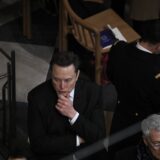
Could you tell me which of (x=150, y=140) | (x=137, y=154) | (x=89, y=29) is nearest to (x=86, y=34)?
(x=89, y=29)

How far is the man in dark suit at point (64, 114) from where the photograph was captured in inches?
137

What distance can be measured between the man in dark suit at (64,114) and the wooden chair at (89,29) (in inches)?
52.9

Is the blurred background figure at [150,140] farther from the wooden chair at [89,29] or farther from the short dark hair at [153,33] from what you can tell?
the wooden chair at [89,29]

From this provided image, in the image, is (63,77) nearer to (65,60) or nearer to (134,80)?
(65,60)

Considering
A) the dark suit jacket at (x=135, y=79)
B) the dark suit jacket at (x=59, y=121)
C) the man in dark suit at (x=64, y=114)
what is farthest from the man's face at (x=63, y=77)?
the dark suit jacket at (x=135, y=79)

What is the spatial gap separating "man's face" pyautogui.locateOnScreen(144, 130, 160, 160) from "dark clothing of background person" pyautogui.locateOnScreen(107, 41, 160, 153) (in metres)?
0.53

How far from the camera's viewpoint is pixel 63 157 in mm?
3732

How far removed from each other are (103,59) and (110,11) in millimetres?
636

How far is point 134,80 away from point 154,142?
648 millimetres

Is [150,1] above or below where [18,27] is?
above

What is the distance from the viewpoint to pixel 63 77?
11.2 feet

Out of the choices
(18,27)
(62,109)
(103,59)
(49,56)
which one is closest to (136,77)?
(62,109)

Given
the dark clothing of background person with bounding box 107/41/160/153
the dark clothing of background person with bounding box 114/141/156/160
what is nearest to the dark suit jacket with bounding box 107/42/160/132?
the dark clothing of background person with bounding box 107/41/160/153

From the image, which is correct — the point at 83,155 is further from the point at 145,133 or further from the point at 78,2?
the point at 78,2
